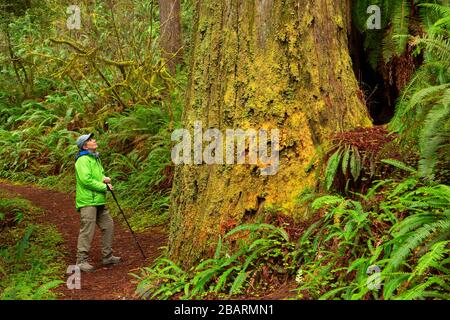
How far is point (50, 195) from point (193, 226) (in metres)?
6.89

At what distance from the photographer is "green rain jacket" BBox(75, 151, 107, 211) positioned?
25.0 ft

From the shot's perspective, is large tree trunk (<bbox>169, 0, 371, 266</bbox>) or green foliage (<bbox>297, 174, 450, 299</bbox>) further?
large tree trunk (<bbox>169, 0, 371, 266</bbox>)

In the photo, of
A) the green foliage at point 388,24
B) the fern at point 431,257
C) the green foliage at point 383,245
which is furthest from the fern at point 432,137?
the green foliage at point 388,24

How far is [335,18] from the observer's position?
244 inches

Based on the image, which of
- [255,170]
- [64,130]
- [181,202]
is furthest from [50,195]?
[255,170]

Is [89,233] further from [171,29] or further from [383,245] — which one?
[171,29]

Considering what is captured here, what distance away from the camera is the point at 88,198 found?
25.2ft

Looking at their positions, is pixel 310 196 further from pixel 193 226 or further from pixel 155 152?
pixel 155 152

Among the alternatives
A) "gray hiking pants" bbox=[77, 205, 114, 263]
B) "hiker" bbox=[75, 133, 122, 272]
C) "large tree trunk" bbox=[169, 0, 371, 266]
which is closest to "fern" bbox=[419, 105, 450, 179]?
"large tree trunk" bbox=[169, 0, 371, 266]

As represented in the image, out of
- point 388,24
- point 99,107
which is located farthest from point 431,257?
point 99,107

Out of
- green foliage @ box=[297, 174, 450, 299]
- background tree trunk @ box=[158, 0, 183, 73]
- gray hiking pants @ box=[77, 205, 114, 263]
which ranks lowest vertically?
gray hiking pants @ box=[77, 205, 114, 263]

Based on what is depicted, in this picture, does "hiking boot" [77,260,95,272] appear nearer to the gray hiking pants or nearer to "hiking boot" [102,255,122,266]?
the gray hiking pants

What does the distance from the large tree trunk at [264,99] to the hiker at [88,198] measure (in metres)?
1.85

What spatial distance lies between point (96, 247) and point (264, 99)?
13.9ft
